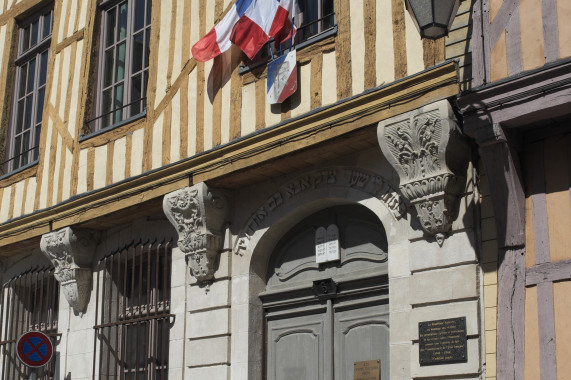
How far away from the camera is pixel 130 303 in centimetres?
986

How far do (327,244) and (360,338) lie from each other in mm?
896

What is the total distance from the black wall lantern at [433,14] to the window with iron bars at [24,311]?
5.92m

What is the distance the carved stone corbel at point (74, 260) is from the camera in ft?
33.2

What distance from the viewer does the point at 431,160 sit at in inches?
280

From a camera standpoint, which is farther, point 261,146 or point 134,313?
point 134,313

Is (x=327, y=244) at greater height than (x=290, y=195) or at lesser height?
lesser

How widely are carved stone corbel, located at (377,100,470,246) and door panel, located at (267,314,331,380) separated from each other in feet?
5.07

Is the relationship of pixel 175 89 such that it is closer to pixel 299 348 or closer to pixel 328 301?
pixel 328 301

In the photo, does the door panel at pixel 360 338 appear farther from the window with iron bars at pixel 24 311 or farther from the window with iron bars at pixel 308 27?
the window with iron bars at pixel 24 311

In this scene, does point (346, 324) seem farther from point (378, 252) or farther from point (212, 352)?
point (212, 352)

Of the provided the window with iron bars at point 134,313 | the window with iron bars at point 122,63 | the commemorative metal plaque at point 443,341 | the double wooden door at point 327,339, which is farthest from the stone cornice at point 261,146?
the commemorative metal plaque at point 443,341

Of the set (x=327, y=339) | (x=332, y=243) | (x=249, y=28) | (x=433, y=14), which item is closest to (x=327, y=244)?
(x=332, y=243)

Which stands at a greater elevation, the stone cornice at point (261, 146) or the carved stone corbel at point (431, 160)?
the stone cornice at point (261, 146)

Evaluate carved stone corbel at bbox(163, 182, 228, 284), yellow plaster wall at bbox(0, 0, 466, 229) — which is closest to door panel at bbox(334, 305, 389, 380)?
carved stone corbel at bbox(163, 182, 228, 284)
